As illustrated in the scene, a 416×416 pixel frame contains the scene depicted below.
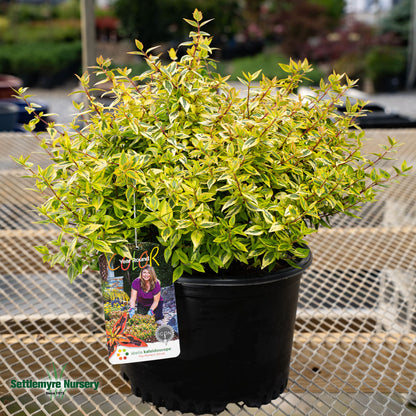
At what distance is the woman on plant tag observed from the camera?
77 cm

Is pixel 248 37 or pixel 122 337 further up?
pixel 248 37

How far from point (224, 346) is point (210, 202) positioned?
0.25 m

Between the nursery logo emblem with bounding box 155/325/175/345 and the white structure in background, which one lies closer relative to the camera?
the nursery logo emblem with bounding box 155/325/175/345

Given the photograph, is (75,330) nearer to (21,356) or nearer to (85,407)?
(21,356)

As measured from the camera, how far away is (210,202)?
0.84 metres

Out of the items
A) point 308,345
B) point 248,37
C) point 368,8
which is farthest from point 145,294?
point 368,8

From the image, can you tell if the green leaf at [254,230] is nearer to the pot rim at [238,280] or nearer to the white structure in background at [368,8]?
the pot rim at [238,280]

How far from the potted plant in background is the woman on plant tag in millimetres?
42

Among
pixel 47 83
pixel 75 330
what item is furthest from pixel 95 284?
pixel 47 83

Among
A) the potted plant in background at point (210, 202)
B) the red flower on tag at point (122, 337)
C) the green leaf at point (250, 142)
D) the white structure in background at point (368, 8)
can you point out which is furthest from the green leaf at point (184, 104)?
the white structure in background at point (368, 8)

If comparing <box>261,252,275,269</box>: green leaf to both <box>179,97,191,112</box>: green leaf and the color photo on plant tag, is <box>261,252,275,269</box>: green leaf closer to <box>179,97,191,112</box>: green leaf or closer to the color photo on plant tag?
the color photo on plant tag

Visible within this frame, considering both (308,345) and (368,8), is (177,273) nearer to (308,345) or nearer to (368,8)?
(308,345)

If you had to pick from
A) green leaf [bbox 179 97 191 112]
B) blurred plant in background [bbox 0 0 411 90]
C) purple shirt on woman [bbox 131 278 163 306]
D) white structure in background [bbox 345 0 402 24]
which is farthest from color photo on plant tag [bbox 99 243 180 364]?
white structure in background [bbox 345 0 402 24]

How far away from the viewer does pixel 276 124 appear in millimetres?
857
